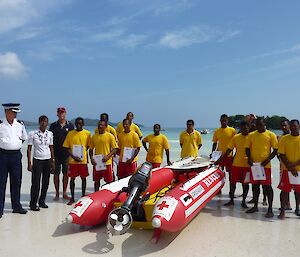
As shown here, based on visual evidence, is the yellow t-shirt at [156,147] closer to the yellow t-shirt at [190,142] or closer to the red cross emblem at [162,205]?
the yellow t-shirt at [190,142]

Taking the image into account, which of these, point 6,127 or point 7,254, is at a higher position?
point 6,127

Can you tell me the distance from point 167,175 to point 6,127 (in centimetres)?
305

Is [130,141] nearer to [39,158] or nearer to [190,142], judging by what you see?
[190,142]

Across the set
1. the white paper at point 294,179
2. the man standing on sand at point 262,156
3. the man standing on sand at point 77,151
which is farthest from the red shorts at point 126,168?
the white paper at point 294,179

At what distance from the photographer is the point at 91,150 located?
7008mm

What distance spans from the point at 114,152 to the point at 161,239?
236 centimetres

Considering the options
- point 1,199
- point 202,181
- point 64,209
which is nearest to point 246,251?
point 202,181

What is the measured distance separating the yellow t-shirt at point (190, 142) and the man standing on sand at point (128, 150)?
1.21 metres

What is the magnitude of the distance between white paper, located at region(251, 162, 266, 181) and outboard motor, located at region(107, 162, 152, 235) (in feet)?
6.62

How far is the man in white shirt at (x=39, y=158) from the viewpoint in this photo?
6.32 metres

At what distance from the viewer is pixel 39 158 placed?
6348 mm

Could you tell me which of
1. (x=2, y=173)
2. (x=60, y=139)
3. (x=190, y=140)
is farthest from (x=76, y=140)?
(x=190, y=140)

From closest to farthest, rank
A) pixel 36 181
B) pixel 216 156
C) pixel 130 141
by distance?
pixel 36 181 → pixel 130 141 → pixel 216 156

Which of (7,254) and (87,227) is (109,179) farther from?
(7,254)
